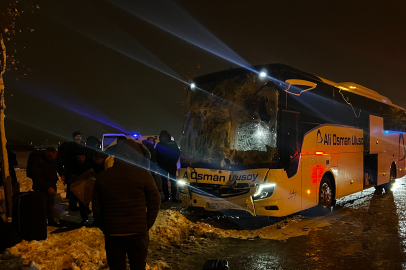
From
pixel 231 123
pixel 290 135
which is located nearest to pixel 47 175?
pixel 231 123

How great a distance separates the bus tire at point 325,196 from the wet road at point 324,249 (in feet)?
1.13

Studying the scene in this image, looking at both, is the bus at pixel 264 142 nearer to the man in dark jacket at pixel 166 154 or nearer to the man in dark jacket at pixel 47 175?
the man in dark jacket at pixel 166 154

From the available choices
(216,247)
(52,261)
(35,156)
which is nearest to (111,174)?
(52,261)

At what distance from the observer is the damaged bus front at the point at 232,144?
745 cm

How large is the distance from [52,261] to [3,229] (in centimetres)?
100

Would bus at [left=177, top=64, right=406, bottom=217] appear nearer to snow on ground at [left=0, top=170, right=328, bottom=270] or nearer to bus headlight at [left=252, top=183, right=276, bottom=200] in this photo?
bus headlight at [left=252, top=183, right=276, bottom=200]

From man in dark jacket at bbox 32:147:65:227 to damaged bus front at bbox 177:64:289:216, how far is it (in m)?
3.06

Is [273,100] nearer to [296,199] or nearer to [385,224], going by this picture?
[296,199]

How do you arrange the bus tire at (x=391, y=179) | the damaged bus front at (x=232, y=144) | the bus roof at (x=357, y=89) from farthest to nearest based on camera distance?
the bus tire at (x=391, y=179), the bus roof at (x=357, y=89), the damaged bus front at (x=232, y=144)

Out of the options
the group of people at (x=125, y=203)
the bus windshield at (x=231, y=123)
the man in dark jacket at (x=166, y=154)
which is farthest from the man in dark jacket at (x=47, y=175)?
the group of people at (x=125, y=203)

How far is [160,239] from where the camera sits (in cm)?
685

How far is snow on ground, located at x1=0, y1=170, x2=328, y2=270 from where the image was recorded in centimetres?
509

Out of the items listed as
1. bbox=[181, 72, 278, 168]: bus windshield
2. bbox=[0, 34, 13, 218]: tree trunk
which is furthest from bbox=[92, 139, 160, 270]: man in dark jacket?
bbox=[0, 34, 13, 218]: tree trunk

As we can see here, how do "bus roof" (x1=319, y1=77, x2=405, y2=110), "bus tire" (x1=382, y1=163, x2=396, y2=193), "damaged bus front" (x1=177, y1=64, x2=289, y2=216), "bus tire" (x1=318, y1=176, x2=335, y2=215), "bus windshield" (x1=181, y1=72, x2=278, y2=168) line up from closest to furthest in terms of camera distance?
"damaged bus front" (x1=177, y1=64, x2=289, y2=216)
"bus windshield" (x1=181, y1=72, x2=278, y2=168)
"bus tire" (x1=318, y1=176, x2=335, y2=215)
"bus roof" (x1=319, y1=77, x2=405, y2=110)
"bus tire" (x1=382, y1=163, x2=396, y2=193)
